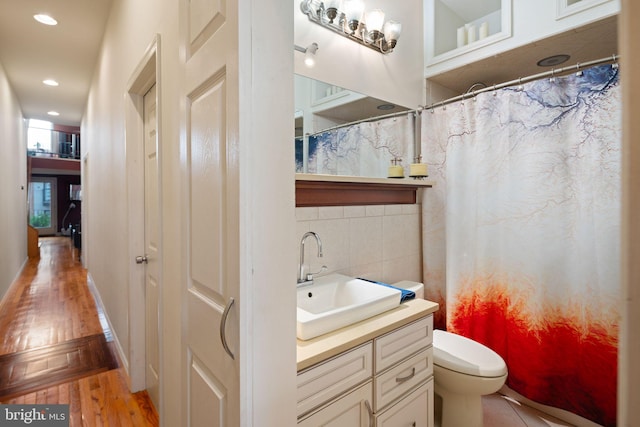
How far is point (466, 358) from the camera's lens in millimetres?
1770

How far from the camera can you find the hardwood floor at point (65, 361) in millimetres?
1973

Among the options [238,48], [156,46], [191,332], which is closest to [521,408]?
[191,332]

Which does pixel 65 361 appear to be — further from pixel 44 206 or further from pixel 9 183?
pixel 44 206

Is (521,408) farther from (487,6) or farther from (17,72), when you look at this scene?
(17,72)

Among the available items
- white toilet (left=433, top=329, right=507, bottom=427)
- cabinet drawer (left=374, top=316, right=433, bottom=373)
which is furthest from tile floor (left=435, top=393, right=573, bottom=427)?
cabinet drawer (left=374, top=316, right=433, bottom=373)

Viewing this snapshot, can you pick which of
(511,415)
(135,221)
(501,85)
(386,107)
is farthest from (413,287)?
(135,221)

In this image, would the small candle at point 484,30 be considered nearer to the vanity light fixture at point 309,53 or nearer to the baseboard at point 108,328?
the vanity light fixture at point 309,53

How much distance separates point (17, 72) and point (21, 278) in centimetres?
313

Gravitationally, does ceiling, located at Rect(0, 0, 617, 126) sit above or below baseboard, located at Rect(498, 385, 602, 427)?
above

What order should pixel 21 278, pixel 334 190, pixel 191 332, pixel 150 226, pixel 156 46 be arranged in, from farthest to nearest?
pixel 21 278
pixel 150 226
pixel 334 190
pixel 156 46
pixel 191 332

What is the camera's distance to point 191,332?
1.15 meters

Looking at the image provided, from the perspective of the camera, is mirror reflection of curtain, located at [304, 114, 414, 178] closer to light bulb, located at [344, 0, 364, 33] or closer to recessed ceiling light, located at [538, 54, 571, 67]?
light bulb, located at [344, 0, 364, 33]

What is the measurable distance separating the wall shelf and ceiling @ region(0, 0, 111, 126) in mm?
2366

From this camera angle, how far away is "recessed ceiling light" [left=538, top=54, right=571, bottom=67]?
87.4 inches
